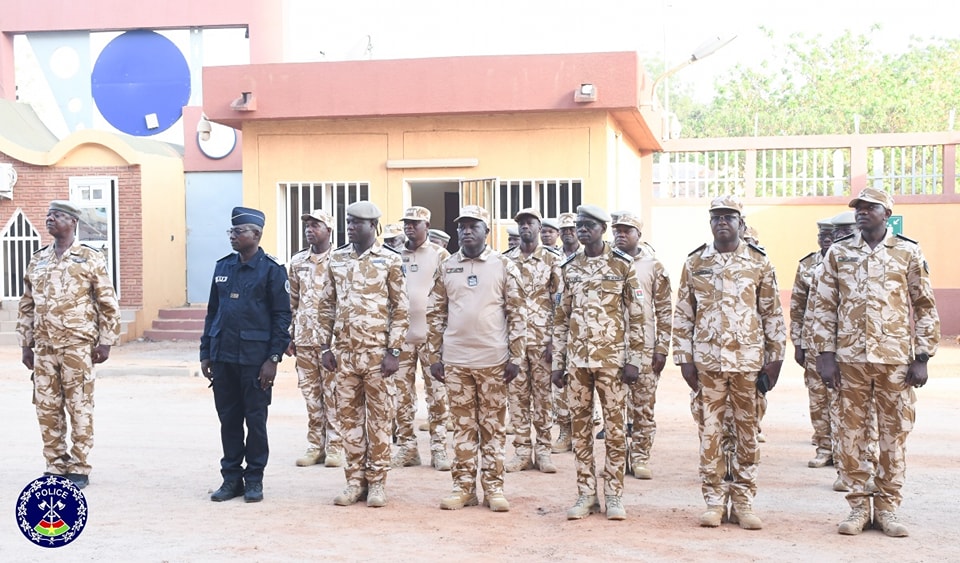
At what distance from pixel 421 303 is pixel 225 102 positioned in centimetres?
863

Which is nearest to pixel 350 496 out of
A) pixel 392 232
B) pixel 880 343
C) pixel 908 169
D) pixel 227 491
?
pixel 227 491

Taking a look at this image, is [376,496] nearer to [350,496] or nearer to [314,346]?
[350,496]

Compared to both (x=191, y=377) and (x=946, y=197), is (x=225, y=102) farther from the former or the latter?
(x=946, y=197)

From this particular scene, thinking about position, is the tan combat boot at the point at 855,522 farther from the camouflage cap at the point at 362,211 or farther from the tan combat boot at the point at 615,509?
the camouflage cap at the point at 362,211

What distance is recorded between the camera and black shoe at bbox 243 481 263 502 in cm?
721

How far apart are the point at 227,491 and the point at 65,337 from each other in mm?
1608

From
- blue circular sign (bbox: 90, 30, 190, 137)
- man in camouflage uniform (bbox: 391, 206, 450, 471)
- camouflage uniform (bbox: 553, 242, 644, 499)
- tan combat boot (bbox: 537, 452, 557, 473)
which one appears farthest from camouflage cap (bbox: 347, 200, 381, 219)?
blue circular sign (bbox: 90, 30, 190, 137)

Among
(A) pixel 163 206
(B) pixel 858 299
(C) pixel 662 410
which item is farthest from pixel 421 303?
(A) pixel 163 206

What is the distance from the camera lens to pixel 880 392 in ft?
20.6

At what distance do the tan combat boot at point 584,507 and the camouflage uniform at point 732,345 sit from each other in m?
0.71

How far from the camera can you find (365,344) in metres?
7.02

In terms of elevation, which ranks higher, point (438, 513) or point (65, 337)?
point (65, 337)
